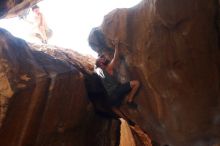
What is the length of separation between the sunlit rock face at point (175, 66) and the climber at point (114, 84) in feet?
0.70

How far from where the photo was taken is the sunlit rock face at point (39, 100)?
6039 mm

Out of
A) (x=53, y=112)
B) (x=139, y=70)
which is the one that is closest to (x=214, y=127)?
(x=139, y=70)

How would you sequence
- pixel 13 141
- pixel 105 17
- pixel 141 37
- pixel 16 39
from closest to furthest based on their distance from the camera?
pixel 13 141 → pixel 16 39 → pixel 141 37 → pixel 105 17

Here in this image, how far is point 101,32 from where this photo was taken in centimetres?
960

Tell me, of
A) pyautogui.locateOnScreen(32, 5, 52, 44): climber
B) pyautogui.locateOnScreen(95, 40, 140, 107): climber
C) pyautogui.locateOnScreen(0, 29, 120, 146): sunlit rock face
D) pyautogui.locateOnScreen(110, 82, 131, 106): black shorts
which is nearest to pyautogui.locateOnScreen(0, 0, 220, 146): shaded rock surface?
pyautogui.locateOnScreen(0, 29, 120, 146): sunlit rock face

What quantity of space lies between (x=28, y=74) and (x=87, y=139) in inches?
116

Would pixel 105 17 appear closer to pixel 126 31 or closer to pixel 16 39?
pixel 126 31

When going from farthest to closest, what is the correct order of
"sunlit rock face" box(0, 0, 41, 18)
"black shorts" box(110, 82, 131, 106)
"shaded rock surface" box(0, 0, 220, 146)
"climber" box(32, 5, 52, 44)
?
1. "climber" box(32, 5, 52, 44)
2. "black shorts" box(110, 82, 131, 106)
3. "sunlit rock face" box(0, 0, 41, 18)
4. "shaded rock surface" box(0, 0, 220, 146)

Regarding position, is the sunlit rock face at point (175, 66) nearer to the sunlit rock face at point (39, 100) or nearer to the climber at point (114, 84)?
the climber at point (114, 84)

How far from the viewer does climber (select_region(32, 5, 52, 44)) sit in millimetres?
14306

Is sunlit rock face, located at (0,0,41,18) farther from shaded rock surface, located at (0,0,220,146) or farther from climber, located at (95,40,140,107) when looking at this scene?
climber, located at (95,40,140,107)

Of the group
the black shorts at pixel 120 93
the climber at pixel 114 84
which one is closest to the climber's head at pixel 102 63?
the climber at pixel 114 84

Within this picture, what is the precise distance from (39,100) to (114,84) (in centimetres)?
282

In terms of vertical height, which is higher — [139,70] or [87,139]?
[139,70]
